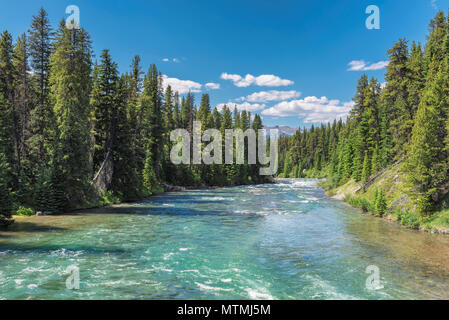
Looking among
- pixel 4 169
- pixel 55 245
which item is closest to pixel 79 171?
pixel 4 169

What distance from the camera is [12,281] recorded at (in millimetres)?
11859

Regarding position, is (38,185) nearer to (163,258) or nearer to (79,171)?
(79,171)

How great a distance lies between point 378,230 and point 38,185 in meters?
29.9

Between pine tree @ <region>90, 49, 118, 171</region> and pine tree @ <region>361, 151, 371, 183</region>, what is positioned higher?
pine tree @ <region>90, 49, 118, 171</region>

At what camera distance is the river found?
11.5 metres

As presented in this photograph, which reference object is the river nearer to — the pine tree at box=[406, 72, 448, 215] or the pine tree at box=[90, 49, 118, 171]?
the pine tree at box=[406, 72, 448, 215]

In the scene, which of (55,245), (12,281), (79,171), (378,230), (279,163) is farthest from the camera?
(279,163)

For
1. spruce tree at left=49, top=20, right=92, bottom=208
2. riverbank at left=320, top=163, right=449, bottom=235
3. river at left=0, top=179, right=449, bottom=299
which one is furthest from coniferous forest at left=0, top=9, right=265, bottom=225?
riverbank at left=320, top=163, right=449, bottom=235

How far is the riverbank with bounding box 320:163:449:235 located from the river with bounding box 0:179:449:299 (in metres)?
1.15

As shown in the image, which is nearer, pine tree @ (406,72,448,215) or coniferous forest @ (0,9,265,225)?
pine tree @ (406,72,448,215)

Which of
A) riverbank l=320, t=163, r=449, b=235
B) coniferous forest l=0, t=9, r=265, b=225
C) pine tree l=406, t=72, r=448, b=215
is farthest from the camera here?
coniferous forest l=0, t=9, r=265, b=225

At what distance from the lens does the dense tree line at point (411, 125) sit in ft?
77.6

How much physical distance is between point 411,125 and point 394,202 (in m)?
10.9

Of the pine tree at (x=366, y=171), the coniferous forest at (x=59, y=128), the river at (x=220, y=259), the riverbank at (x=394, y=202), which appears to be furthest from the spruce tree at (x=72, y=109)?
the pine tree at (x=366, y=171)
